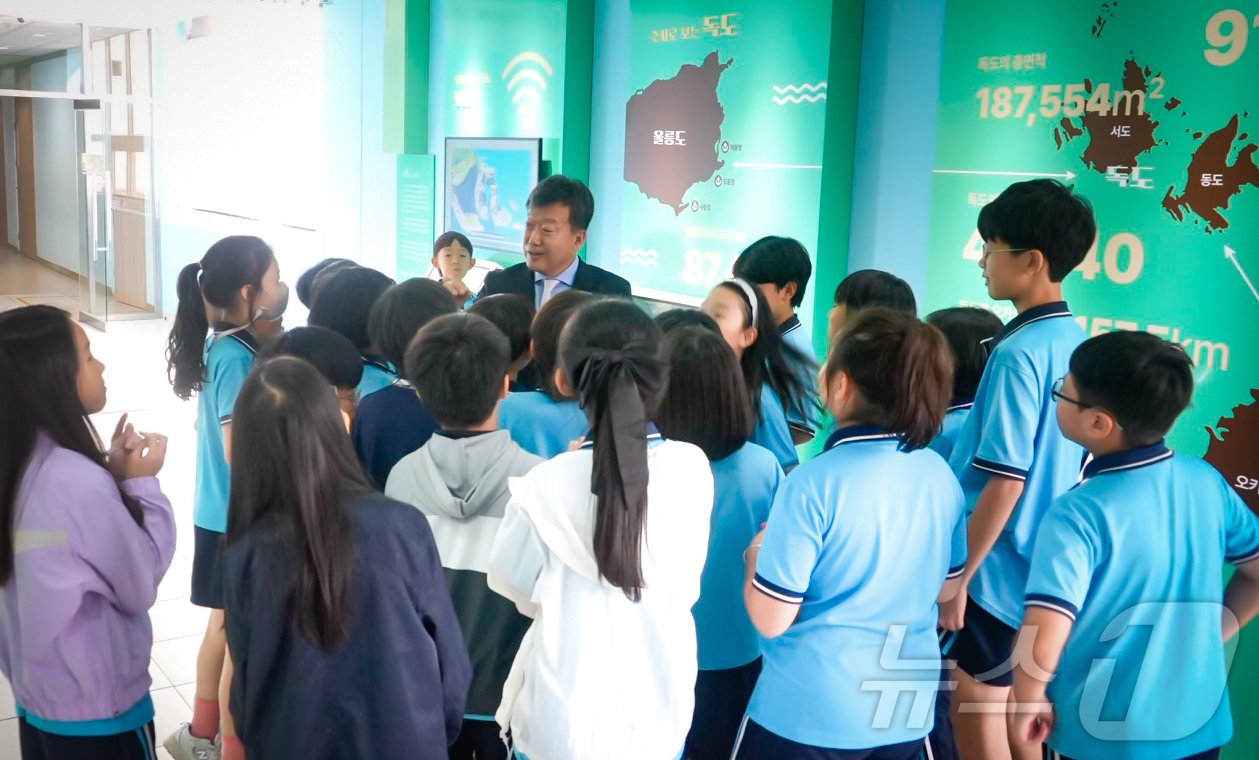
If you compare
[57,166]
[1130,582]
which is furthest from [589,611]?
[57,166]

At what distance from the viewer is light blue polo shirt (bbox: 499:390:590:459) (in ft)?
8.13

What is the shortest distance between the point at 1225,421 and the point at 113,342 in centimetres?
1002

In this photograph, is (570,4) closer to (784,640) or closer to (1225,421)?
(1225,421)

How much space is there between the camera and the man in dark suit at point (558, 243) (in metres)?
3.76

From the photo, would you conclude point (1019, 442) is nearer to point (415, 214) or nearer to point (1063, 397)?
point (1063, 397)

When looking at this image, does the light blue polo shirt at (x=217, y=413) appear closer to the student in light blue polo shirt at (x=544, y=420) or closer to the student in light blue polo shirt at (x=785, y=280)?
the student in light blue polo shirt at (x=544, y=420)

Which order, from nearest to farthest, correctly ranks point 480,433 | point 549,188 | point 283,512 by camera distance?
point 283,512 < point 480,433 < point 549,188

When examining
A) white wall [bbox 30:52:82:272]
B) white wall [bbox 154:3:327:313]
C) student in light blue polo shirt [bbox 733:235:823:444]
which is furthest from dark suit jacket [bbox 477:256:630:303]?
white wall [bbox 30:52:82:272]

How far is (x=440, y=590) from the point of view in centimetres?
172

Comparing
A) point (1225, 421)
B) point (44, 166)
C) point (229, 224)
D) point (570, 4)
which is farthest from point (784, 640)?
point (44, 166)

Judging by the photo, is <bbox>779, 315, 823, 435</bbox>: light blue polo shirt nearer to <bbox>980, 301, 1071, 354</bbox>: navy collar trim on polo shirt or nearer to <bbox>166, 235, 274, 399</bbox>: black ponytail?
<bbox>980, 301, 1071, 354</bbox>: navy collar trim on polo shirt

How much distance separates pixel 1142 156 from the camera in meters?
3.39

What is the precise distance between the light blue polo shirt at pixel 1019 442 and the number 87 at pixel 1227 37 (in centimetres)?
115

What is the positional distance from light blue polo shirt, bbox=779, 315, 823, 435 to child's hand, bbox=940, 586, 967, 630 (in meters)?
0.65
